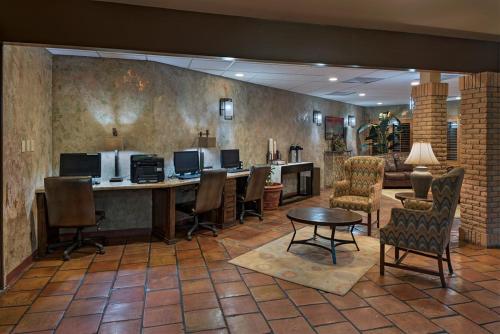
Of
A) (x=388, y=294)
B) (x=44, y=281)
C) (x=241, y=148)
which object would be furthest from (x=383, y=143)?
(x=44, y=281)

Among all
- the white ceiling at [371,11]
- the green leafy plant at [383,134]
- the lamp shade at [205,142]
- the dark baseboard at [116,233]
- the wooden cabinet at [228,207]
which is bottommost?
the dark baseboard at [116,233]

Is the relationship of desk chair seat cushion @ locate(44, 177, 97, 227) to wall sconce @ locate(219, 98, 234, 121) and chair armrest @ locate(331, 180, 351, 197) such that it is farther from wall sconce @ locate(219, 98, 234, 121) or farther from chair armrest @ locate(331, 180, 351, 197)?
chair armrest @ locate(331, 180, 351, 197)

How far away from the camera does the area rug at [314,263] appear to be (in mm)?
3318

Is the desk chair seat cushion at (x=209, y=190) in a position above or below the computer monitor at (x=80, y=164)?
below

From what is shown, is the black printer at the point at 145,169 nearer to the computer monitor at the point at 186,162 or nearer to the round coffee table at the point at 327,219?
the computer monitor at the point at 186,162

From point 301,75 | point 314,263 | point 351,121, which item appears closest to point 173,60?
point 301,75

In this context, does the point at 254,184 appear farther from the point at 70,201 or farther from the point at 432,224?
the point at 432,224

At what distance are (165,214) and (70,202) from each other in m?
1.14

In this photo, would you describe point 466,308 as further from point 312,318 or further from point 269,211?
point 269,211

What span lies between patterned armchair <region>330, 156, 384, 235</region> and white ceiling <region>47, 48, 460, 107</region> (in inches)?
55.9

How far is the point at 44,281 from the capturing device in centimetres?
334

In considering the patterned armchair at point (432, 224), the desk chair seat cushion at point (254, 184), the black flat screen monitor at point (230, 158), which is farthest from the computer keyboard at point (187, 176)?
the patterned armchair at point (432, 224)

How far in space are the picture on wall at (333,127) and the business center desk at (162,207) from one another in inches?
194

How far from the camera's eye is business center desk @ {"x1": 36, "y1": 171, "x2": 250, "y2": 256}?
13.2 feet
